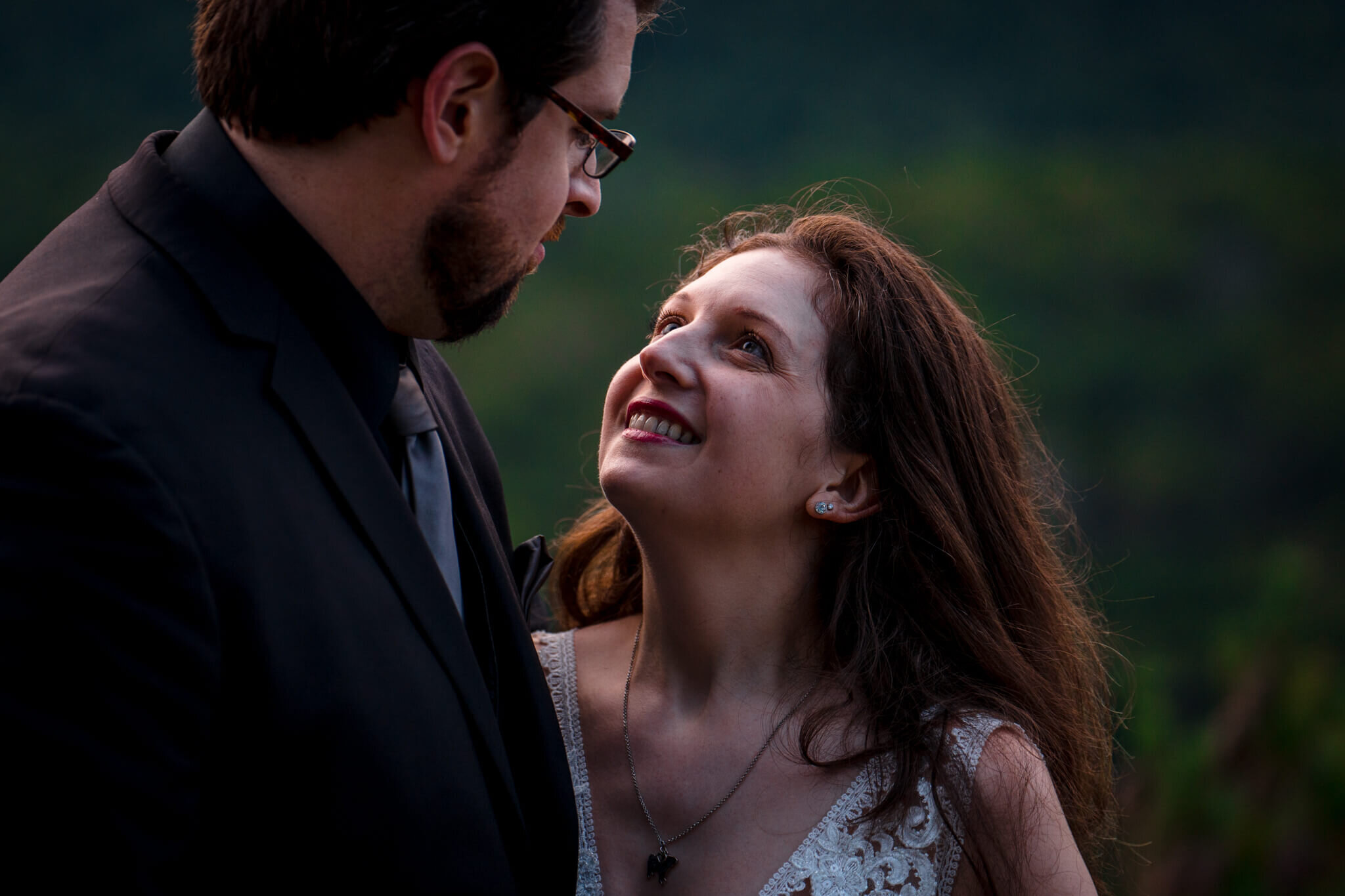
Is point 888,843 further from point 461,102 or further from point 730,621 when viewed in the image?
point 461,102

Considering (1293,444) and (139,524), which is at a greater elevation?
(139,524)

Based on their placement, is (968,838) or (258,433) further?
(968,838)

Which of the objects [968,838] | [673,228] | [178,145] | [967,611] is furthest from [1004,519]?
[673,228]

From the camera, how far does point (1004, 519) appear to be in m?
1.95

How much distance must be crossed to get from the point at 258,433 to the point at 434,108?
0.46 metres

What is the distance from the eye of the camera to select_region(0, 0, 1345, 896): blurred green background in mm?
4363

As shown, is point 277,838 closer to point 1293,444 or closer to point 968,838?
point 968,838

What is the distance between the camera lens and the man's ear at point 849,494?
1.88m

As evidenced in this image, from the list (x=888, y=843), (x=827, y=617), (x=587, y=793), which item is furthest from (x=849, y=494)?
(x=587, y=793)

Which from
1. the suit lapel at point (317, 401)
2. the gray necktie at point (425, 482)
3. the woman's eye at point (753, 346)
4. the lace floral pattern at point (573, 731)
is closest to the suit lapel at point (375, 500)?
the suit lapel at point (317, 401)

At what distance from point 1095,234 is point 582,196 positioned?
3.54m

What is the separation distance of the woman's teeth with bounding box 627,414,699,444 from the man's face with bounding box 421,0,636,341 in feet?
1.26

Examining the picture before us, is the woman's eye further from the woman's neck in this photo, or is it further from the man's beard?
the man's beard

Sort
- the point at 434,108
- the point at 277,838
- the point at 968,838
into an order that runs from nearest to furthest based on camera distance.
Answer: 1. the point at 277,838
2. the point at 434,108
3. the point at 968,838
